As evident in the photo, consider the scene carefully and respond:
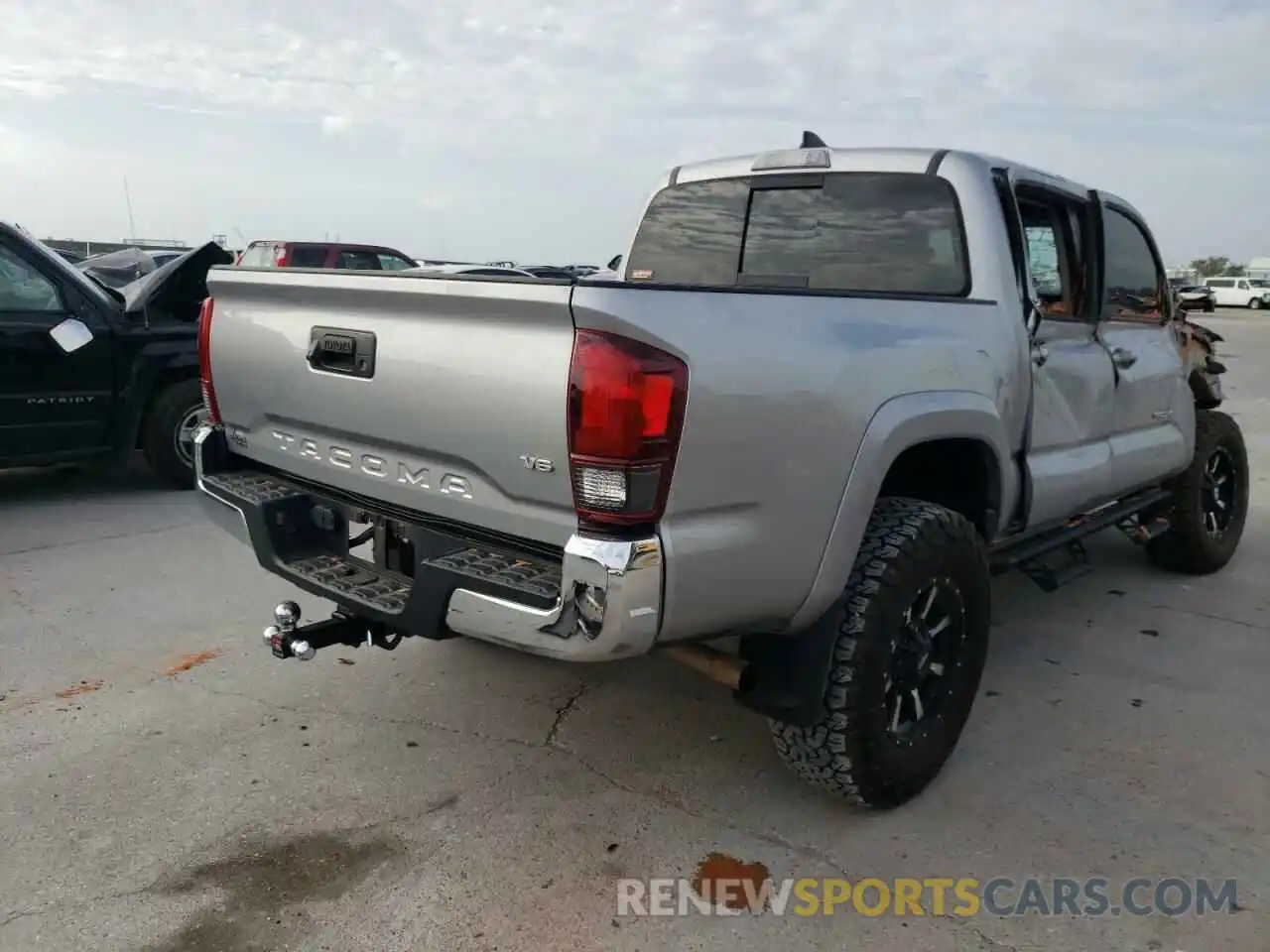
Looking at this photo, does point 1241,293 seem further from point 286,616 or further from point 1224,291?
point 286,616

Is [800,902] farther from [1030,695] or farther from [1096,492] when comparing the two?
[1096,492]

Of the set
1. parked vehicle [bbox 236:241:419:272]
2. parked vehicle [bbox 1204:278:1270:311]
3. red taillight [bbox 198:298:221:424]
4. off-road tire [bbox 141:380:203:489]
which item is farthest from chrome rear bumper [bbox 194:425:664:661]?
parked vehicle [bbox 1204:278:1270:311]

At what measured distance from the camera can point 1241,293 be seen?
5131 cm

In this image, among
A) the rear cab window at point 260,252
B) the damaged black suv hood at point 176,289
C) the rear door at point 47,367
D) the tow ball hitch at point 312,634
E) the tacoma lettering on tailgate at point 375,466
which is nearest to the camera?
the tacoma lettering on tailgate at point 375,466

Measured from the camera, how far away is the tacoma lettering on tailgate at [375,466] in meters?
2.63

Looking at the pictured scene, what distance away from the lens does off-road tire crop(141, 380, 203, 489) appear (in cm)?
667

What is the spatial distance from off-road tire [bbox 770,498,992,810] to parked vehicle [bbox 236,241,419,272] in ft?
50.6

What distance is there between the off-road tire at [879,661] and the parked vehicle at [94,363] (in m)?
4.60

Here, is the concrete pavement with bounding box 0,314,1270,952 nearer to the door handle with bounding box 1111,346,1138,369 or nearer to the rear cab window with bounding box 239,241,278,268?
the door handle with bounding box 1111,346,1138,369

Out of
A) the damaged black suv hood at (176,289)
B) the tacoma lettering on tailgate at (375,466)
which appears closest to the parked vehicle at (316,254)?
the damaged black suv hood at (176,289)

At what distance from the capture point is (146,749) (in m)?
3.30

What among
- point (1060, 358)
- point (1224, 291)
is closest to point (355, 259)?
point (1060, 358)

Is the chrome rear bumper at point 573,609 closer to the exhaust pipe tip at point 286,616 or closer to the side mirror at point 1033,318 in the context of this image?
the exhaust pipe tip at point 286,616

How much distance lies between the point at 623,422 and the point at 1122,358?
9.48ft
